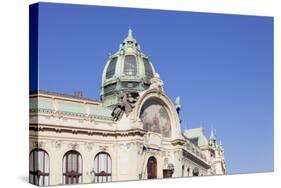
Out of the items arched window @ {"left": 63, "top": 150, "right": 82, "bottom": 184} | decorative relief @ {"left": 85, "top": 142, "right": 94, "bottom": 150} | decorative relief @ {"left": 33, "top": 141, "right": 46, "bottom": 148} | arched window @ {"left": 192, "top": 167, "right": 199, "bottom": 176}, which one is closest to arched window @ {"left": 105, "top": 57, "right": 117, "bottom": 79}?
decorative relief @ {"left": 85, "top": 142, "right": 94, "bottom": 150}

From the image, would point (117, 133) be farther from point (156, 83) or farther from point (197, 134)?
point (197, 134)

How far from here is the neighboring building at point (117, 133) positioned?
16094 mm

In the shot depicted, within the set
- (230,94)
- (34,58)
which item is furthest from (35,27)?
(230,94)

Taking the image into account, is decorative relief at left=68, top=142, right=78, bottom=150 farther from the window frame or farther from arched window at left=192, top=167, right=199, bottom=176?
arched window at left=192, top=167, right=199, bottom=176

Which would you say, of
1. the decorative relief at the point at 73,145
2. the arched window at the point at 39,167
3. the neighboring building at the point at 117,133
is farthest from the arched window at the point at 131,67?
the arched window at the point at 39,167

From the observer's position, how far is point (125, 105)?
17.8 metres

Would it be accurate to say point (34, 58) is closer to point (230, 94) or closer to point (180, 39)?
point (180, 39)

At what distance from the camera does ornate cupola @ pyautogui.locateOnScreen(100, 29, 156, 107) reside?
56.9 feet

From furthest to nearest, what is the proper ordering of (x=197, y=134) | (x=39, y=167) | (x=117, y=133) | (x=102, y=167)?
(x=197, y=134) < (x=117, y=133) < (x=102, y=167) < (x=39, y=167)

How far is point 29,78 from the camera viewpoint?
16.3m

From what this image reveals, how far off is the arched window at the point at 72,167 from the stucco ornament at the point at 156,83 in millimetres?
2816


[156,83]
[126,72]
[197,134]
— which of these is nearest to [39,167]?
[126,72]

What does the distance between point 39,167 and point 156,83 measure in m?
4.07

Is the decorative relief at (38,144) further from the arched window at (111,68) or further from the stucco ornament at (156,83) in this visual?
the stucco ornament at (156,83)
